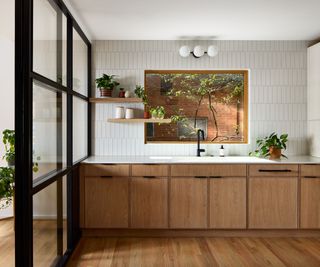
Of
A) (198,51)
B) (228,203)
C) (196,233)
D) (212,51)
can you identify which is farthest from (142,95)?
(196,233)

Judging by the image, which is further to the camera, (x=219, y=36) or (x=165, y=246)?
(x=219, y=36)

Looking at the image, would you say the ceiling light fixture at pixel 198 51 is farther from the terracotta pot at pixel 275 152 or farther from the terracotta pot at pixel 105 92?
the terracotta pot at pixel 275 152

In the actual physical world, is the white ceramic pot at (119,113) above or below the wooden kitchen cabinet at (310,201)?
above

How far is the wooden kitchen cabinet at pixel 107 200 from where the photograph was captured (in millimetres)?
3828

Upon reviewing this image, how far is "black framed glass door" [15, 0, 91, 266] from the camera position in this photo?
2.10m

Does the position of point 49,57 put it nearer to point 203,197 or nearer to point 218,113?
point 203,197

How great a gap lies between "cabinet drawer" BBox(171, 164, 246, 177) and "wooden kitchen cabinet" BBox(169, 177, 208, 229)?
7 centimetres

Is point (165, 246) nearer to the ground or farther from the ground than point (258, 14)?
nearer to the ground

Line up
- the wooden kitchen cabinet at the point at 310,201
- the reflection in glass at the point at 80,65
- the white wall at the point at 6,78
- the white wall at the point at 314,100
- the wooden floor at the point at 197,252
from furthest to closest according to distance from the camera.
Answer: the white wall at the point at 314,100 → the wooden kitchen cabinet at the point at 310,201 → the reflection in glass at the point at 80,65 → the wooden floor at the point at 197,252 → the white wall at the point at 6,78

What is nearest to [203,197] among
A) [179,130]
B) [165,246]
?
[165,246]

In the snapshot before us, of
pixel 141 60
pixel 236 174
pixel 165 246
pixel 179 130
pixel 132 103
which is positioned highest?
pixel 141 60

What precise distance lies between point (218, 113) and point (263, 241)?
1731 millimetres

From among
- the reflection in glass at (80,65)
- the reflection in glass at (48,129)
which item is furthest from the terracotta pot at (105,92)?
the reflection in glass at (48,129)

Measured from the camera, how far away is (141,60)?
4.50 m
